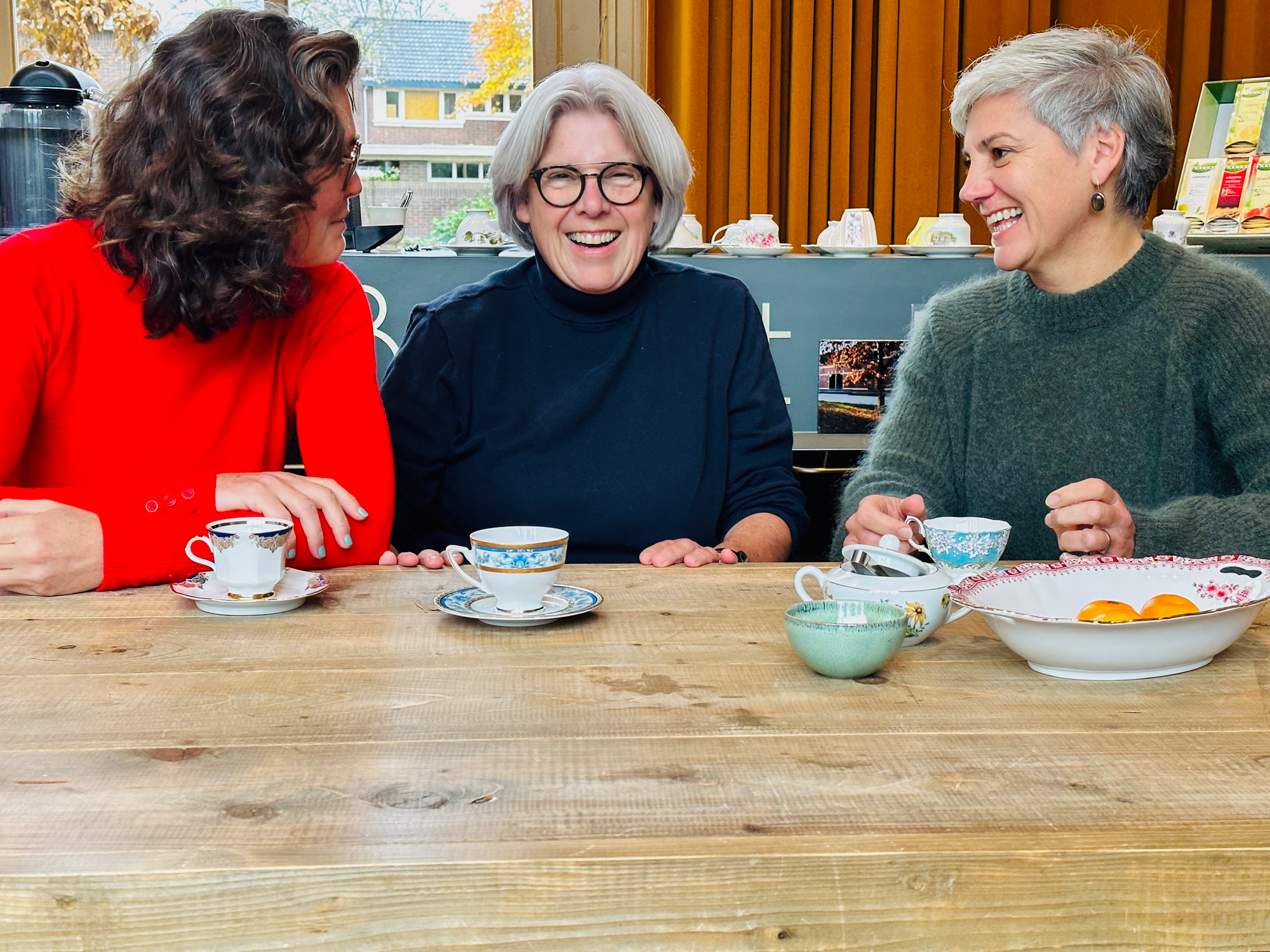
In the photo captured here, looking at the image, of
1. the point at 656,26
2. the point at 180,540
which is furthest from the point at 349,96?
the point at 656,26

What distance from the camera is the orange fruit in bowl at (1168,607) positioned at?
0.94 m

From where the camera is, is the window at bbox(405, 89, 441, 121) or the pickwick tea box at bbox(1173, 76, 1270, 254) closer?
the pickwick tea box at bbox(1173, 76, 1270, 254)

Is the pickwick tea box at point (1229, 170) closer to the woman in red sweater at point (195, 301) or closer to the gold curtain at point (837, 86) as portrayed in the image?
the gold curtain at point (837, 86)

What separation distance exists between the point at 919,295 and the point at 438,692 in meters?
2.06

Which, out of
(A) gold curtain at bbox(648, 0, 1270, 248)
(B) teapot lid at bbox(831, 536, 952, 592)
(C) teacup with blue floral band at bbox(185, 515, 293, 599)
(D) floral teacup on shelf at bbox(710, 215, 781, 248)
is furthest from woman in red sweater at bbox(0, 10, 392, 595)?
(A) gold curtain at bbox(648, 0, 1270, 248)

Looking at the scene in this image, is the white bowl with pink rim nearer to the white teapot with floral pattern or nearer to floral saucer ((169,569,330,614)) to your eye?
the white teapot with floral pattern

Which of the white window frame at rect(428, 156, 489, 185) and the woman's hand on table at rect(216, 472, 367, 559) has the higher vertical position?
the white window frame at rect(428, 156, 489, 185)

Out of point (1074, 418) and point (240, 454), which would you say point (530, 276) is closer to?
point (240, 454)

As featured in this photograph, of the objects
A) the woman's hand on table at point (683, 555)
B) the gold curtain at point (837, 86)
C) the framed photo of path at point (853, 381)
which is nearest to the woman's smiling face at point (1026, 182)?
the woman's hand on table at point (683, 555)

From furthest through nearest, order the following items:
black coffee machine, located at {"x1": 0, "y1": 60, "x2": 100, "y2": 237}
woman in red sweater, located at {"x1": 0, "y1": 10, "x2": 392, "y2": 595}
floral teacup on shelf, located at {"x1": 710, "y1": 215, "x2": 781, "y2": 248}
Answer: floral teacup on shelf, located at {"x1": 710, "y1": 215, "x2": 781, "y2": 248} < black coffee machine, located at {"x1": 0, "y1": 60, "x2": 100, "y2": 237} < woman in red sweater, located at {"x1": 0, "y1": 10, "x2": 392, "y2": 595}

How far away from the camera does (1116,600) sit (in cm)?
108

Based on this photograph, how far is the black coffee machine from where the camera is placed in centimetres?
206

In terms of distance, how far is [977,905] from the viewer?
0.64 m

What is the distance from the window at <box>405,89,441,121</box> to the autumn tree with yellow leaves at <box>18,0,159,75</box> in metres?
0.70
